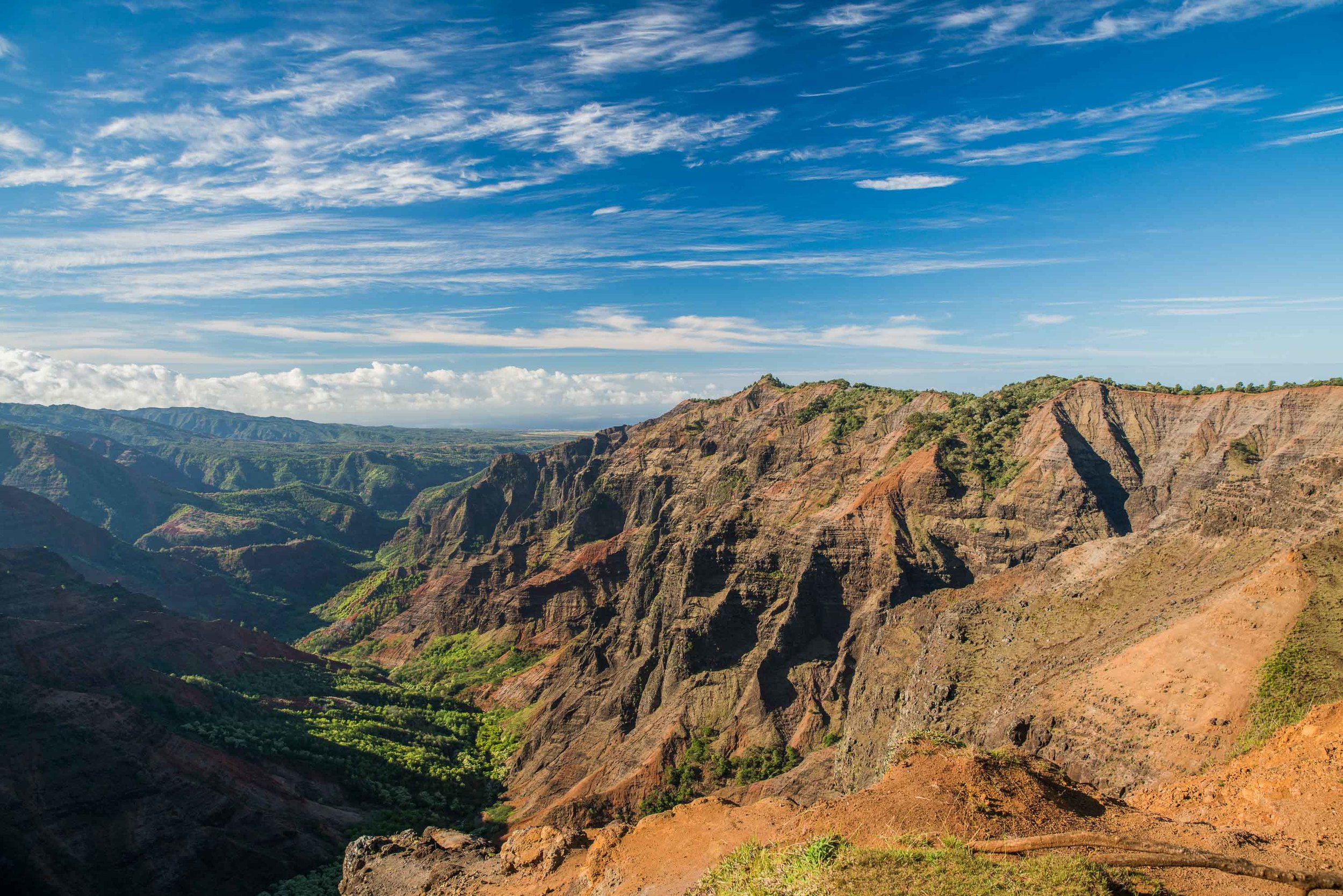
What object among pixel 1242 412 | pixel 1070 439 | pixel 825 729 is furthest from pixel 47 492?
pixel 1242 412

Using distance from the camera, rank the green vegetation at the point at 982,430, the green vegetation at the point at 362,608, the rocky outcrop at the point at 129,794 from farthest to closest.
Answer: the green vegetation at the point at 362,608 < the green vegetation at the point at 982,430 < the rocky outcrop at the point at 129,794

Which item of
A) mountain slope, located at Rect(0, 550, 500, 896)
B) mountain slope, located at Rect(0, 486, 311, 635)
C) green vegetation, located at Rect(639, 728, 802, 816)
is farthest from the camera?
mountain slope, located at Rect(0, 486, 311, 635)

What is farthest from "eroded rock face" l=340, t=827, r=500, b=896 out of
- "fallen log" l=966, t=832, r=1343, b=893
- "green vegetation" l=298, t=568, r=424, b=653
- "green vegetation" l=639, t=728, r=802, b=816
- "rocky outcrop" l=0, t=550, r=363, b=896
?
"green vegetation" l=298, t=568, r=424, b=653

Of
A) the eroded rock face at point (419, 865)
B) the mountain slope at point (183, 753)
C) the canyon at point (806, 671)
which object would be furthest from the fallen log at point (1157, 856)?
the mountain slope at point (183, 753)

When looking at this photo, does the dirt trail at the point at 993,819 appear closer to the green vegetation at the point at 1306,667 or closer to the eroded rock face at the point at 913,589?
the green vegetation at the point at 1306,667

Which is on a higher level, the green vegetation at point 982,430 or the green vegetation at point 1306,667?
the green vegetation at point 982,430

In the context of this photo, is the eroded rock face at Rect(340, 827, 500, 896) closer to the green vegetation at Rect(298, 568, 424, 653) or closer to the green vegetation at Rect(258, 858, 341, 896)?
the green vegetation at Rect(258, 858, 341, 896)
